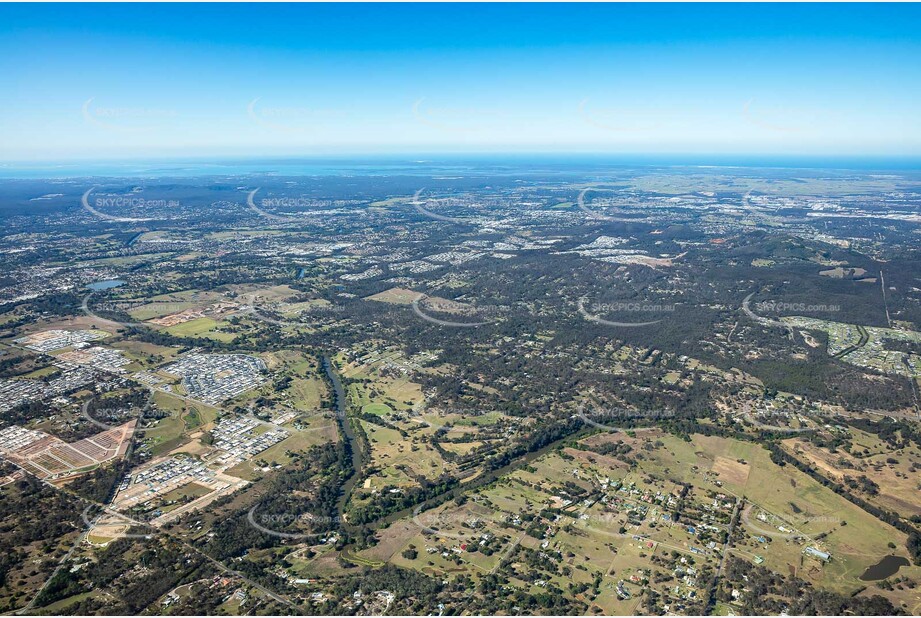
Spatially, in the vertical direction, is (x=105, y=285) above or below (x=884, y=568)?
above

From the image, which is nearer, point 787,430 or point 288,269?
point 787,430

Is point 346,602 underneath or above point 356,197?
underneath

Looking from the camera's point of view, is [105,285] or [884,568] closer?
[884,568]

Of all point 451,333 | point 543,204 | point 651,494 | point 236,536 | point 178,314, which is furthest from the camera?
point 543,204

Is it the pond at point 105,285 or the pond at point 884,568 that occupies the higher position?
the pond at point 105,285

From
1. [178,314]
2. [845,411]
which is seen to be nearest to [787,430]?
[845,411]

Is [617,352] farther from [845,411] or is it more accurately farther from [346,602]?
[346,602]
